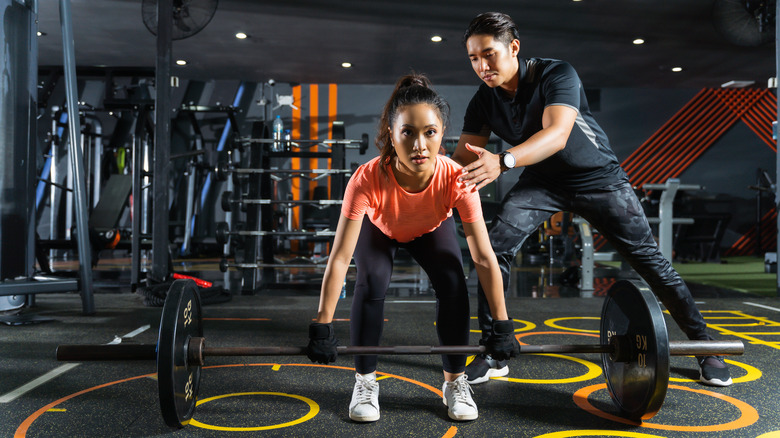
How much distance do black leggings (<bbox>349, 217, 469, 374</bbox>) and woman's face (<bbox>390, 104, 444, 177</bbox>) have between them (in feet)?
0.92

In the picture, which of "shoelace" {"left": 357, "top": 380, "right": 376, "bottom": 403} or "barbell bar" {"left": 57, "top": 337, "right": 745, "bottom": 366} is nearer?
"barbell bar" {"left": 57, "top": 337, "right": 745, "bottom": 366}

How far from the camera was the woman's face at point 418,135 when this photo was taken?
53.6 inches

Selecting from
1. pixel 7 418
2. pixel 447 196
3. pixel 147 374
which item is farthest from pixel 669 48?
pixel 7 418

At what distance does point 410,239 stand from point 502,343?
15.9 inches

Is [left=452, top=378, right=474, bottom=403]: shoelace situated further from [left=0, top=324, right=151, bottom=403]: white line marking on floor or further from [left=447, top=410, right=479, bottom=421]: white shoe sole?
[left=0, top=324, right=151, bottom=403]: white line marking on floor

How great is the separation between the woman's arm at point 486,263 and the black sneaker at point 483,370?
37 centimetres

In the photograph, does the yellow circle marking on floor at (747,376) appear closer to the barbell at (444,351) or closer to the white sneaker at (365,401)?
the barbell at (444,351)

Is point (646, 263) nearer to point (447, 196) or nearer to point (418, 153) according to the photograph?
point (447, 196)

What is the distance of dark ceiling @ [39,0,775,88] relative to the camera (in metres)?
5.55

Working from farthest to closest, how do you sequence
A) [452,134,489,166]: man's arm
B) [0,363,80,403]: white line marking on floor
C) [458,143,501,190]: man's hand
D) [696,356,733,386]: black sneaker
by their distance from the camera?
[452,134,489,166]: man's arm → [696,356,733,386]: black sneaker → [0,363,80,403]: white line marking on floor → [458,143,501,190]: man's hand

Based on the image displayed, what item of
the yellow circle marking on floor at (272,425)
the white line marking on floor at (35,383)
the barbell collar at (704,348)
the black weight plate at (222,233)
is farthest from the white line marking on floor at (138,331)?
the barbell collar at (704,348)

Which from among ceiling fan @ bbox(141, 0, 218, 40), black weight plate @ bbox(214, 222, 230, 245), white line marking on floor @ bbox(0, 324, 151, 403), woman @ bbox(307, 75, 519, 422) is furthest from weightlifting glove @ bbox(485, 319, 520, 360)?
ceiling fan @ bbox(141, 0, 218, 40)

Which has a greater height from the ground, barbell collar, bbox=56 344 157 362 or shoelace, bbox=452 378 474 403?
barbell collar, bbox=56 344 157 362

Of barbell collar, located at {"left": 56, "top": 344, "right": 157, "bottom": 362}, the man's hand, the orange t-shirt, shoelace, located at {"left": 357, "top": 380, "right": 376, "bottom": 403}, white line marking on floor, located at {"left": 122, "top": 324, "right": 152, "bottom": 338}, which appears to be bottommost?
white line marking on floor, located at {"left": 122, "top": 324, "right": 152, "bottom": 338}
